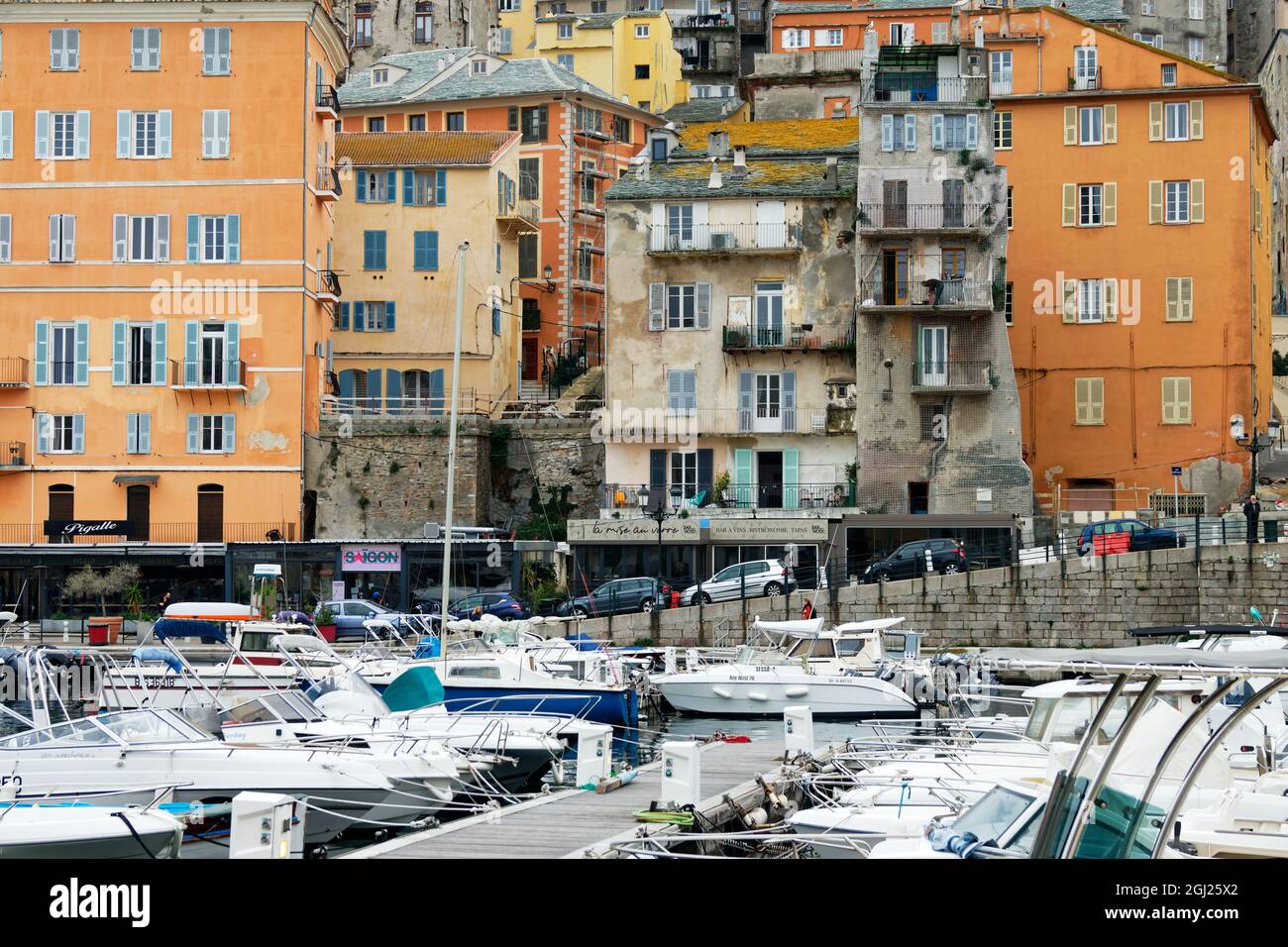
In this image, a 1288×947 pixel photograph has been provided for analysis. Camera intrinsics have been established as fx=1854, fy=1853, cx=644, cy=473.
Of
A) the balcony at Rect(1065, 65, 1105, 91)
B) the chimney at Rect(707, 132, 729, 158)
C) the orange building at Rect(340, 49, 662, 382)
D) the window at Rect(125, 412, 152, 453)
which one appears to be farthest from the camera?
the orange building at Rect(340, 49, 662, 382)

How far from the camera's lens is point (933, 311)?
59.2 m

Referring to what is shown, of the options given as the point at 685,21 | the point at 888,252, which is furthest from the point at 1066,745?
the point at 685,21

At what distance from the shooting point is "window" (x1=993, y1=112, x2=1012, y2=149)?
66.5 meters

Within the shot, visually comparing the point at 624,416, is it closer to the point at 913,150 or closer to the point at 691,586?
the point at 691,586

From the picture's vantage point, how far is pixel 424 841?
64.3ft

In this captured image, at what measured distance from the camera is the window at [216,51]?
202ft

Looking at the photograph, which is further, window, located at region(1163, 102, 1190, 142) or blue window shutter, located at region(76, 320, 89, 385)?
window, located at region(1163, 102, 1190, 142)

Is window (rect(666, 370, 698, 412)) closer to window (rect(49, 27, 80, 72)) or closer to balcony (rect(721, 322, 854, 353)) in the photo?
balcony (rect(721, 322, 854, 353))

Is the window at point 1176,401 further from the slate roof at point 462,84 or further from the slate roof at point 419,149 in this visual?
the slate roof at point 462,84

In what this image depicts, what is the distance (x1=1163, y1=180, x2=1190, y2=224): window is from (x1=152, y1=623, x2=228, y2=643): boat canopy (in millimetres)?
38509

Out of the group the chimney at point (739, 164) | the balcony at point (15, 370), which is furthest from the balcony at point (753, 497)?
the balcony at point (15, 370)

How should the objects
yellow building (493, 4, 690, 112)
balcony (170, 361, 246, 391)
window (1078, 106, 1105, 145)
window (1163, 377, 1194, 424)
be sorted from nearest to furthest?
balcony (170, 361, 246, 391) → window (1163, 377, 1194, 424) → window (1078, 106, 1105, 145) → yellow building (493, 4, 690, 112)

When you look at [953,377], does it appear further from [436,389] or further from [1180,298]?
[436,389]

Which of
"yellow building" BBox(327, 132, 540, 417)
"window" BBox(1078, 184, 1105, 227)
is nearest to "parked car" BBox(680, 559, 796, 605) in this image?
"yellow building" BBox(327, 132, 540, 417)
